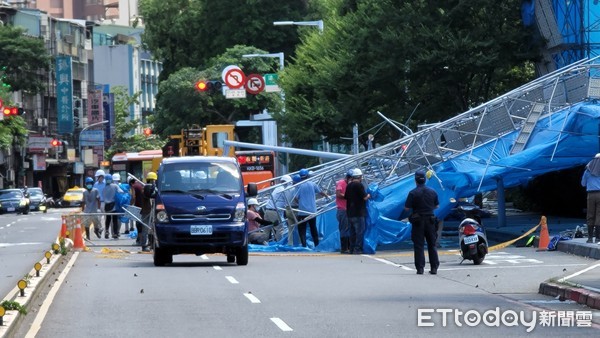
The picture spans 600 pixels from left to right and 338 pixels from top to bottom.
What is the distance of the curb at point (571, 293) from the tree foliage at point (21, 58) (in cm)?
8498

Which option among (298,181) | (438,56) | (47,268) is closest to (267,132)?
(438,56)

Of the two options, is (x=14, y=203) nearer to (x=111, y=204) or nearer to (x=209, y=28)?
(x=209, y=28)

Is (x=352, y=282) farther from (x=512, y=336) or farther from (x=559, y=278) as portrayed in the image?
(x=512, y=336)

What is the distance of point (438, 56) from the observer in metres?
42.7

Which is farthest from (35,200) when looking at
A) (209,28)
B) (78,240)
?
(78,240)

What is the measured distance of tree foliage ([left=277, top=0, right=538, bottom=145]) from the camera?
4297cm

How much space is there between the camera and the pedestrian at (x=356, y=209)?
31.0 metres

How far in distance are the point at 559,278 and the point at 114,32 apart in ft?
451

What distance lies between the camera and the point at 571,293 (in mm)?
18703

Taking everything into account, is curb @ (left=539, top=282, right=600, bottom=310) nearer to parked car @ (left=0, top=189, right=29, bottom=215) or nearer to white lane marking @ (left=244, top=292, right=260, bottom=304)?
white lane marking @ (left=244, top=292, right=260, bottom=304)

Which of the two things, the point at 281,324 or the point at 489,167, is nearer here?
the point at 281,324

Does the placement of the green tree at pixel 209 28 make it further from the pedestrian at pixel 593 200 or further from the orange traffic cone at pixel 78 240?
the pedestrian at pixel 593 200

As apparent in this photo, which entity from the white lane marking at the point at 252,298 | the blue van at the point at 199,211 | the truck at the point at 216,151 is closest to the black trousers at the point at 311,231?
the blue van at the point at 199,211

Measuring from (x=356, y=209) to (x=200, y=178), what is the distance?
16.2 feet
